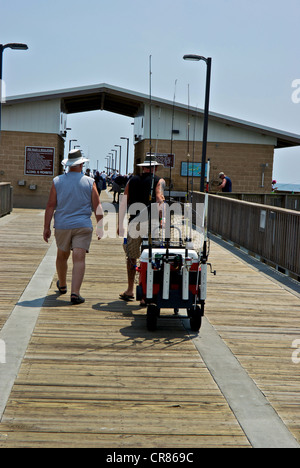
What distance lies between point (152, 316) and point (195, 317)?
1.49 ft

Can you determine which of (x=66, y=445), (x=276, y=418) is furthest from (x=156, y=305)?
(x=66, y=445)

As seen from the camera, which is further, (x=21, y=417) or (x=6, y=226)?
(x=6, y=226)

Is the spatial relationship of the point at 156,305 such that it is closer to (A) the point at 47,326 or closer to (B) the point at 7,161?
(A) the point at 47,326

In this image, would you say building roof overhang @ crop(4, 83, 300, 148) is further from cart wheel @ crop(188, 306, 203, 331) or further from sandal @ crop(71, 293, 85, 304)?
cart wheel @ crop(188, 306, 203, 331)

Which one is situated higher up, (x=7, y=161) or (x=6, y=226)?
(x=7, y=161)

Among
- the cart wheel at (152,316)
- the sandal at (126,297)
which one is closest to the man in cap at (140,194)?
the sandal at (126,297)

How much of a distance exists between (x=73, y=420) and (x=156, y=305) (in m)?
2.53

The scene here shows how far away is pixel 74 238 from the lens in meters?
8.17

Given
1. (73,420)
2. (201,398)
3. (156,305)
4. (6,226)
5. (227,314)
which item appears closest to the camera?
(73,420)

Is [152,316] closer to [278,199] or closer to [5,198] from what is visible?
[278,199]

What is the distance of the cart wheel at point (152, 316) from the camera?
6793 mm

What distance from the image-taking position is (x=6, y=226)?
60.1 ft

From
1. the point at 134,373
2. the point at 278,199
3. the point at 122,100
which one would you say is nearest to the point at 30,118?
the point at 122,100
